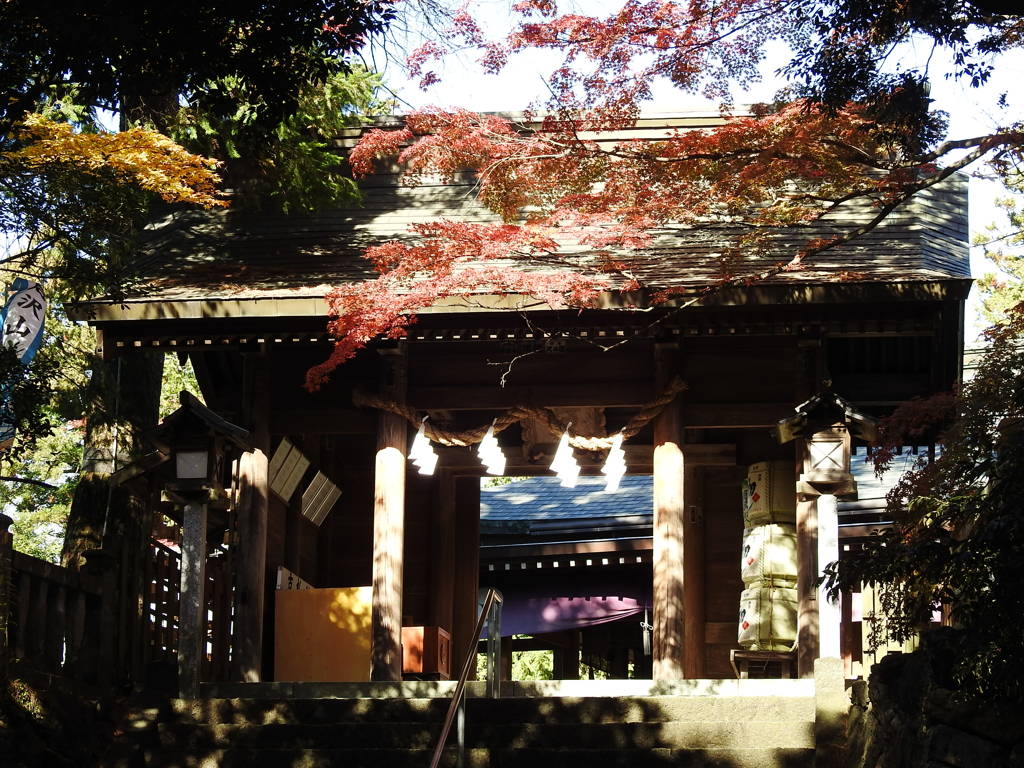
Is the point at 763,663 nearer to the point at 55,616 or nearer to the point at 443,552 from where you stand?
the point at 443,552

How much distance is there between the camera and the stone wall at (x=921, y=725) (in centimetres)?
Answer: 632

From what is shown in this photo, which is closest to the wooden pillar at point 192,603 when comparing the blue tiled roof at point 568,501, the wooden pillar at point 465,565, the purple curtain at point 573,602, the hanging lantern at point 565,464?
the hanging lantern at point 565,464

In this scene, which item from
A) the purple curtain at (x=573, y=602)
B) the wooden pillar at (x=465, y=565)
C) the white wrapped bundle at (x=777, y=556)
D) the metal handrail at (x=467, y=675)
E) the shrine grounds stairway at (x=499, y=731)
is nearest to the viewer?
the metal handrail at (x=467, y=675)

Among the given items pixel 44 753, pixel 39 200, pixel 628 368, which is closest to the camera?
pixel 44 753

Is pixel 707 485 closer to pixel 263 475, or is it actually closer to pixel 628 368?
pixel 628 368

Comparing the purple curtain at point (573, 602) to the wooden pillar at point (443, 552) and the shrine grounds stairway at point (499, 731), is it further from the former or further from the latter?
the shrine grounds stairway at point (499, 731)

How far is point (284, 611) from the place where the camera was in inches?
484

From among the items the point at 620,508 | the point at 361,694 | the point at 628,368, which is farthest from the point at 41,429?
the point at 620,508

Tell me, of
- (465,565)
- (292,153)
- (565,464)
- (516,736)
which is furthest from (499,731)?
(292,153)

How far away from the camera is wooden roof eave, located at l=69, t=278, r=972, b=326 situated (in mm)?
10602

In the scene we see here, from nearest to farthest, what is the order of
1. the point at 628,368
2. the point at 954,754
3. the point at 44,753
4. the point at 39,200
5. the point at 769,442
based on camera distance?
the point at 954,754 < the point at 44,753 < the point at 39,200 < the point at 628,368 < the point at 769,442

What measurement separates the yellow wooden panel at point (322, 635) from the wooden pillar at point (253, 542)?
0.46 m

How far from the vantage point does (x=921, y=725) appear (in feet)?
22.8

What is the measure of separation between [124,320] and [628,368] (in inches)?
168
